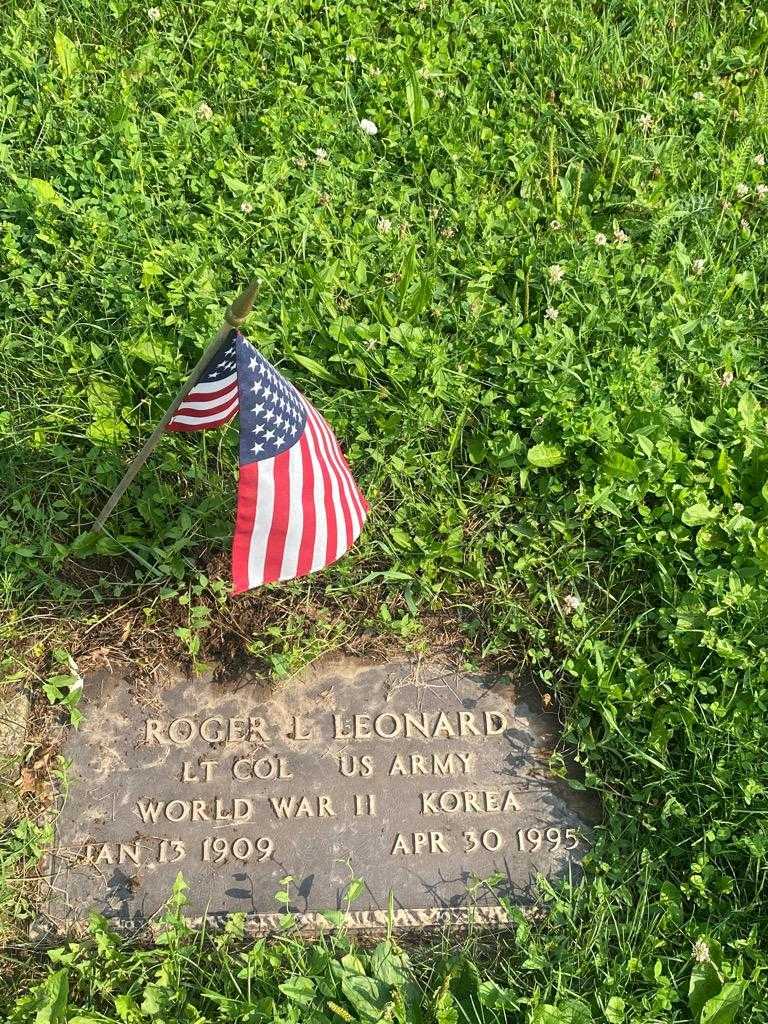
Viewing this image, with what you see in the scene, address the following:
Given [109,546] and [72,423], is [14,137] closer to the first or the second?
[72,423]

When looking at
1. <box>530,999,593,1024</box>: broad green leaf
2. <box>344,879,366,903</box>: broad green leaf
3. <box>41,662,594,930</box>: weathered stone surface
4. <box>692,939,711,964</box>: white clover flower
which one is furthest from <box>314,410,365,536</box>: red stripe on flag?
<box>692,939,711,964</box>: white clover flower

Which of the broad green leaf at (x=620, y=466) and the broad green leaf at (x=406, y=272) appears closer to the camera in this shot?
the broad green leaf at (x=620, y=466)

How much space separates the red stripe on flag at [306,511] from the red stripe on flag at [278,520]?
0.15 ft

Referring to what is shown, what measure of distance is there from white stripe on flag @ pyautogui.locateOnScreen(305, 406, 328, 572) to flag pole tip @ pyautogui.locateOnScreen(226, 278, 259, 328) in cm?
29

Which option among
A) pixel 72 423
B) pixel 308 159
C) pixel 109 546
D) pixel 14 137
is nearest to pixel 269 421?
pixel 109 546

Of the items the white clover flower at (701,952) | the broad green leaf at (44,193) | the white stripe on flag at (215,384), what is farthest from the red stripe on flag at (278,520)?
the broad green leaf at (44,193)

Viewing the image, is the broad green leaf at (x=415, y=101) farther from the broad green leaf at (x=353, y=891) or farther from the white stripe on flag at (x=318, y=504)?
the broad green leaf at (x=353, y=891)

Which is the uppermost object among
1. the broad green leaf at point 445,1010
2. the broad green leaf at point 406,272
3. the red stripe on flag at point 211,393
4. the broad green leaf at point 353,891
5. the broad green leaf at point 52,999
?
the broad green leaf at point 406,272

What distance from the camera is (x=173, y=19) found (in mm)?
3615

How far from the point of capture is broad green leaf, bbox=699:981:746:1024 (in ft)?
7.09

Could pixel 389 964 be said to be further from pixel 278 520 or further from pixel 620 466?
pixel 620 466

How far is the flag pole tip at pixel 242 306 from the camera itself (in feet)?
6.26

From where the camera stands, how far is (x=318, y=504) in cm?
218

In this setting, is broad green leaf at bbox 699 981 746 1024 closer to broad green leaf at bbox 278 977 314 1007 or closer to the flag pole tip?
broad green leaf at bbox 278 977 314 1007
